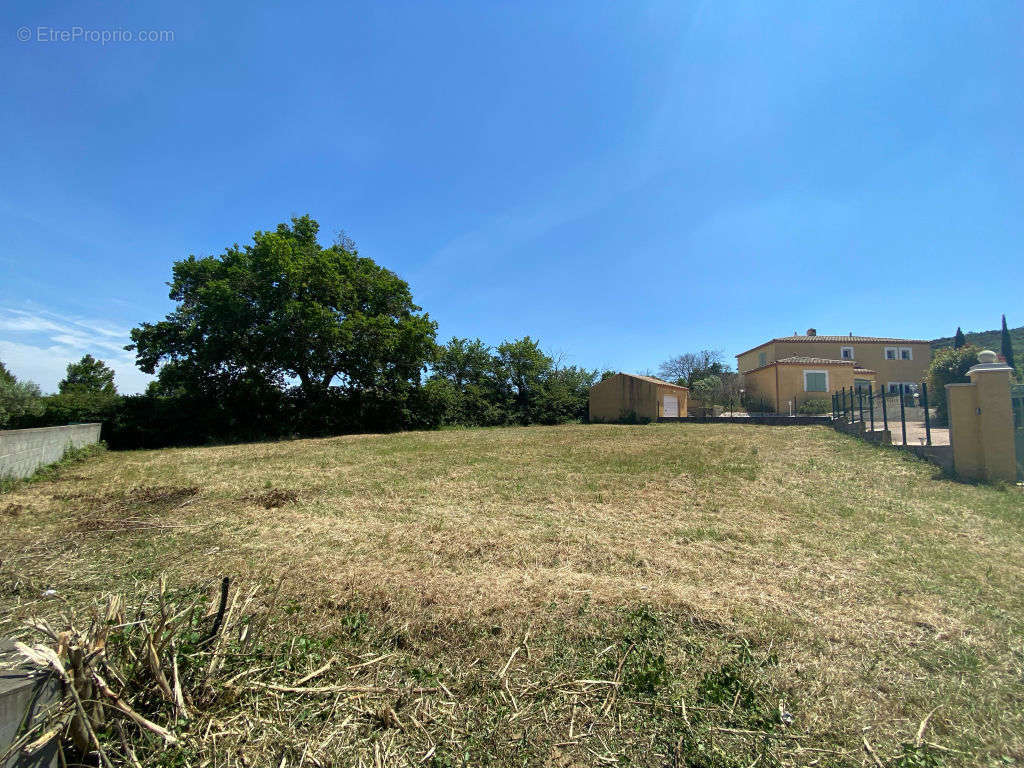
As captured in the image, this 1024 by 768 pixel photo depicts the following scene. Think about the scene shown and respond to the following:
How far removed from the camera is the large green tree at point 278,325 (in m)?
17.8

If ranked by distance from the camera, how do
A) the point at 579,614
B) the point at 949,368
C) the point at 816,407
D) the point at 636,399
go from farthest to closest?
the point at 636,399 → the point at 816,407 → the point at 949,368 → the point at 579,614

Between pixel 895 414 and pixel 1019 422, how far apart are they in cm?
618

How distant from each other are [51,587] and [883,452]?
1293 cm

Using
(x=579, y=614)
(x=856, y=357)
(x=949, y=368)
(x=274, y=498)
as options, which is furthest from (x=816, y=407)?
(x=274, y=498)

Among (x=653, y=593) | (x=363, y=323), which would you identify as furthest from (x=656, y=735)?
(x=363, y=323)

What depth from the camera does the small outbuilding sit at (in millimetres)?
23688

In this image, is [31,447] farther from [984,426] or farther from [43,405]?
[984,426]

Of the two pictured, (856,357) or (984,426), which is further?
(856,357)

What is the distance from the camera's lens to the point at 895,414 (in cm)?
1269

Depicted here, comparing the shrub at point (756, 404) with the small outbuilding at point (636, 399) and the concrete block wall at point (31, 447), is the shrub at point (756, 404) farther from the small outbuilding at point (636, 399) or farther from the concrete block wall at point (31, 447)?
the concrete block wall at point (31, 447)

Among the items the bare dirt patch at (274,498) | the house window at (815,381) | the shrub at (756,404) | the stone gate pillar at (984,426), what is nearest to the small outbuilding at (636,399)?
the shrub at (756,404)

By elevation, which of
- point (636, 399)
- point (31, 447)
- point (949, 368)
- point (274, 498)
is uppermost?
point (949, 368)

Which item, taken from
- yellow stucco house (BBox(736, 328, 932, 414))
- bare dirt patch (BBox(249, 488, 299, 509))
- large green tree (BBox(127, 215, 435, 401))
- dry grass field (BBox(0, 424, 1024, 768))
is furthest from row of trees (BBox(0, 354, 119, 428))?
yellow stucco house (BBox(736, 328, 932, 414))

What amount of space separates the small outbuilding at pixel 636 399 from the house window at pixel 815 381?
20.7ft
